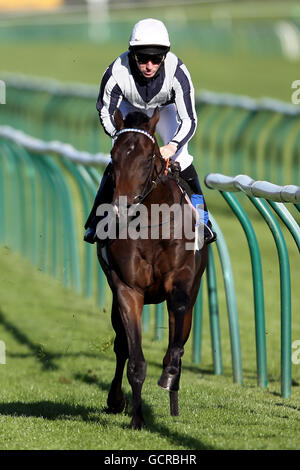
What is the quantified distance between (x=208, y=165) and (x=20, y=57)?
21027 mm

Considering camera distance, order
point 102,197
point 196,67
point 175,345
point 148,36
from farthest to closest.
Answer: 1. point 196,67
2. point 102,197
3. point 175,345
4. point 148,36

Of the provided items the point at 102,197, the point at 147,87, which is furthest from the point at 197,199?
the point at 147,87

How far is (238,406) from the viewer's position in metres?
6.09

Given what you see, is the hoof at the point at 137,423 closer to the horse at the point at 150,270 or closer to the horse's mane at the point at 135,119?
the horse at the point at 150,270

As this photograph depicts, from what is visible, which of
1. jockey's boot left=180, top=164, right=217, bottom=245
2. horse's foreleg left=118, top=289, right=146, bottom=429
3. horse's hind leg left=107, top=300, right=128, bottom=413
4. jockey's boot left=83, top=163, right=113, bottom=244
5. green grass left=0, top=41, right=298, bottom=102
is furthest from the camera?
green grass left=0, top=41, right=298, bottom=102

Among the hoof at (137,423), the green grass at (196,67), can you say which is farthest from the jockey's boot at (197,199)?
the green grass at (196,67)

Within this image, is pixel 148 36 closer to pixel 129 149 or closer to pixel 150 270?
pixel 129 149

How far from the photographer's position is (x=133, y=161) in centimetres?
527

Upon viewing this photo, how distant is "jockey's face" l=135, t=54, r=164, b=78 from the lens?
221 inches

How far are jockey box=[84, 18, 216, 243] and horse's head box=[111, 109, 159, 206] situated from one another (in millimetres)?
223

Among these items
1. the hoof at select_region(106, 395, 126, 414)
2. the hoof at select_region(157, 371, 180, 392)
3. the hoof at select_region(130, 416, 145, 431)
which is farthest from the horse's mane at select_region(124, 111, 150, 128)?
the hoof at select_region(106, 395, 126, 414)

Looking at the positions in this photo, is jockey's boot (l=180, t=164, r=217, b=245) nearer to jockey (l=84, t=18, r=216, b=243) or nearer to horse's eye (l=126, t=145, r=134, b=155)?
jockey (l=84, t=18, r=216, b=243)

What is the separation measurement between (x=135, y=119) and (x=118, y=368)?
146 cm

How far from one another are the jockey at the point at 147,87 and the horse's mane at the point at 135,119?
142mm
